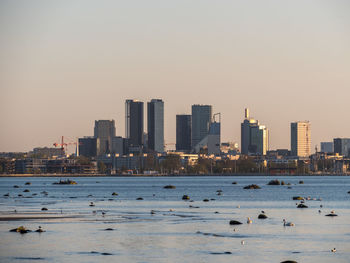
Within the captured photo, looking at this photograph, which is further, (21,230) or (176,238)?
(21,230)

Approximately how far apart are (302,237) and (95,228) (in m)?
20.5

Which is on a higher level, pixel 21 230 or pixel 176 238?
pixel 21 230

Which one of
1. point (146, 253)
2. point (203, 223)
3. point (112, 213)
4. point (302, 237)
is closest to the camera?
point (146, 253)

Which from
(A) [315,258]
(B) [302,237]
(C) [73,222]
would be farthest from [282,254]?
(C) [73,222]

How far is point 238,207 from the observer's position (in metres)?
114

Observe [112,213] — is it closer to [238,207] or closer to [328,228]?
[238,207]

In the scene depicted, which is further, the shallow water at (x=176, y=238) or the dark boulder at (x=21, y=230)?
the dark boulder at (x=21, y=230)

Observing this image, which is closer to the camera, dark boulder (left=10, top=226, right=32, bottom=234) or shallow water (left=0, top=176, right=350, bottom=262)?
shallow water (left=0, top=176, right=350, bottom=262)

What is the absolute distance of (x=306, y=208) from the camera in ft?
366

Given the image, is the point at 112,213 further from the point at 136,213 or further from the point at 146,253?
the point at 146,253

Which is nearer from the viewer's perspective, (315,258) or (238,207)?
(315,258)

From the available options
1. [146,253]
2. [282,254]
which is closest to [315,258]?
[282,254]

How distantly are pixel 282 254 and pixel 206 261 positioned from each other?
6770 mm

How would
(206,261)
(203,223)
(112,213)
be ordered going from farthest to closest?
(112,213) < (203,223) < (206,261)
